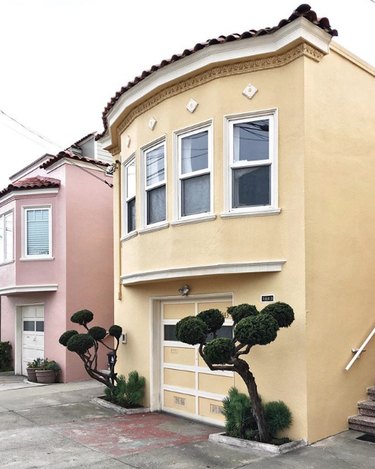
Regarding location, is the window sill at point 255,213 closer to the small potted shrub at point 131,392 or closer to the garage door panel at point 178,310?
the garage door panel at point 178,310

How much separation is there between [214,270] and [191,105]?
2.84 metres

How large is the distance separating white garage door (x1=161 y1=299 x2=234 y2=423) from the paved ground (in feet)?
0.92

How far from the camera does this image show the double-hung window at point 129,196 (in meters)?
10.5

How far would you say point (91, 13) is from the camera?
10.2 meters

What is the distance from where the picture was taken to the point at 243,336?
21.8ft

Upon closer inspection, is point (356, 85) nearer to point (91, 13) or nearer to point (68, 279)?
point (91, 13)

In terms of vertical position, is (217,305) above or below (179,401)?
above

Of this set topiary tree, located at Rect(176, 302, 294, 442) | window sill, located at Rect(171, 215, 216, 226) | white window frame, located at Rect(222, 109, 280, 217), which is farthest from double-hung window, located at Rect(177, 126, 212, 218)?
topiary tree, located at Rect(176, 302, 294, 442)

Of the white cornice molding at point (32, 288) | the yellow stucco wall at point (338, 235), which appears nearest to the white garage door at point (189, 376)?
the yellow stucco wall at point (338, 235)

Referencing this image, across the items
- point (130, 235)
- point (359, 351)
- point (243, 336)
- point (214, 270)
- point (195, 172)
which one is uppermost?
point (195, 172)

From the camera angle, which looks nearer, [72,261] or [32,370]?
[32,370]

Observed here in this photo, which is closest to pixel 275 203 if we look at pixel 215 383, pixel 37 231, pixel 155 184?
pixel 155 184

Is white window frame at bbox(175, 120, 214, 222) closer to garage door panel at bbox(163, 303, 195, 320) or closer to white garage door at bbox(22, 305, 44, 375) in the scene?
garage door panel at bbox(163, 303, 195, 320)

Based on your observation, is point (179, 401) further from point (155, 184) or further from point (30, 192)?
point (30, 192)
